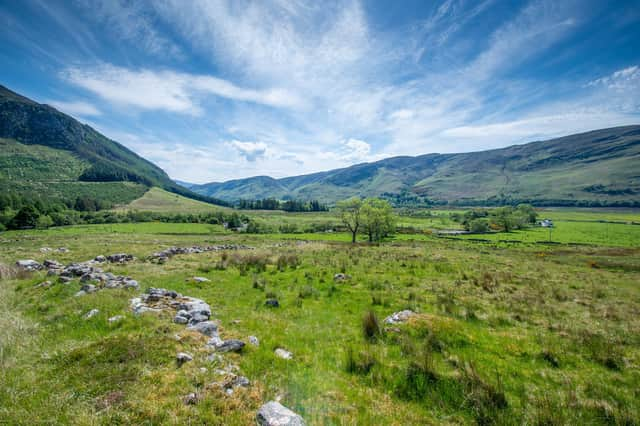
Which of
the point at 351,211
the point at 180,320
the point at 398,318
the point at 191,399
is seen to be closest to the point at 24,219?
the point at 351,211

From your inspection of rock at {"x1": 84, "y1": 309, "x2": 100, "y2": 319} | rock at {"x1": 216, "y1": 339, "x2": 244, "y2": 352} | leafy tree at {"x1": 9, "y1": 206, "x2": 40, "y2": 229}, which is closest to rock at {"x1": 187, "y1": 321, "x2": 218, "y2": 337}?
rock at {"x1": 216, "y1": 339, "x2": 244, "y2": 352}

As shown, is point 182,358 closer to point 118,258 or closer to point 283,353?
point 283,353

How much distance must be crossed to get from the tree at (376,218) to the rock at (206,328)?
149 feet

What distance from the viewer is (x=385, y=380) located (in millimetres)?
6109

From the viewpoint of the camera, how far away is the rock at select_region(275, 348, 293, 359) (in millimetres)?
6917

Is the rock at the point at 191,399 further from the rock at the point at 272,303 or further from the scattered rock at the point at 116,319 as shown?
the rock at the point at 272,303

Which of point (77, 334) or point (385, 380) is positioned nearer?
point (385, 380)

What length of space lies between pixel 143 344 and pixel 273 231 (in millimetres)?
79195

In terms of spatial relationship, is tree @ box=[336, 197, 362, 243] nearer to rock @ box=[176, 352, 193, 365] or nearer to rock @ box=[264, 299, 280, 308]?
rock @ box=[264, 299, 280, 308]

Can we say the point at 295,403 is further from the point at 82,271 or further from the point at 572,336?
the point at 82,271

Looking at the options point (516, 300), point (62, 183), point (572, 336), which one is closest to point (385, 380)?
point (572, 336)

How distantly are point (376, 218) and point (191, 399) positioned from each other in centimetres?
4976

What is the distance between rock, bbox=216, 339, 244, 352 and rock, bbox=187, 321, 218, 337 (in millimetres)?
971

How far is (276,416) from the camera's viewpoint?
438 cm
